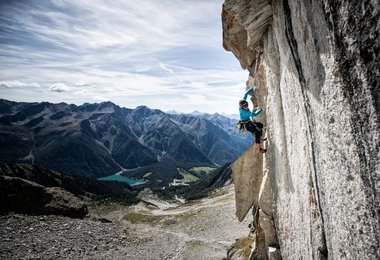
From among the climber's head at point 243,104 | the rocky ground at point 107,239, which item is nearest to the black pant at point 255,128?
the climber's head at point 243,104

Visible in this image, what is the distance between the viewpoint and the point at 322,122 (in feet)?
21.4

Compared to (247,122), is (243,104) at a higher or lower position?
higher

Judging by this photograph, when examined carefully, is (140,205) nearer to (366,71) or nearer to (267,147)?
(267,147)

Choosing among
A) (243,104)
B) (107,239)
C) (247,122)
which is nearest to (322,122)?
(243,104)

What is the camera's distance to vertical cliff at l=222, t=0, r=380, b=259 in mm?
4543

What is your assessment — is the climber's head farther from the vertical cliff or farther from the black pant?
the vertical cliff

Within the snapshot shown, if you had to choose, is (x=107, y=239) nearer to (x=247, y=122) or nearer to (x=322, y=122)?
(x=247, y=122)

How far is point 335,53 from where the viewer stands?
5289 mm

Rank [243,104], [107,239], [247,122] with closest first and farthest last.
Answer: [243,104] → [247,122] → [107,239]

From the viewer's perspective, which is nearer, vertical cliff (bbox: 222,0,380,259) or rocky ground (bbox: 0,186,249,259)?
vertical cliff (bbox: 222,0,380,259)

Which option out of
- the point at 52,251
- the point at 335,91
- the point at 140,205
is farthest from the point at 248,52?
the point at 140,205

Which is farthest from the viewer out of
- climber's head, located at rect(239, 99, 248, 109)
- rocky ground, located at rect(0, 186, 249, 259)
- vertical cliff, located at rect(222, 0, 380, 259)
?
Answer: rocky ground, located at rect(0, 186, 249, 259)

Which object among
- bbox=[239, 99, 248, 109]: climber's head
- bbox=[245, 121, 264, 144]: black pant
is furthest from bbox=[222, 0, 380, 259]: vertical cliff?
bbox=[239, 99, 248, 109]: climber's head

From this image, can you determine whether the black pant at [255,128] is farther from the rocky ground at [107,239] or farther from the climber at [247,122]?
the rocky ground at [107,239]
